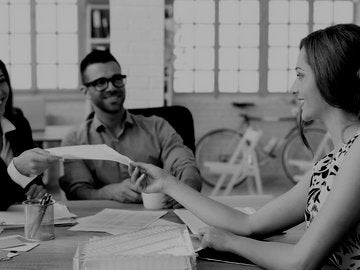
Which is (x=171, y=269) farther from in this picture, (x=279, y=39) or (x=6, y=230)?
(x=279, y=39)

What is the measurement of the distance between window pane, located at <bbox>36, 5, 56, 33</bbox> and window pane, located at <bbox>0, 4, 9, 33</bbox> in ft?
1.18

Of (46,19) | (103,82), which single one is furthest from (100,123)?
(46,19)

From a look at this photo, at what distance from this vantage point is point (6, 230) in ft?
5.58

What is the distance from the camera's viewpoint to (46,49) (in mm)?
7121

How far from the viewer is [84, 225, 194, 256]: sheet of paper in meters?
1.23

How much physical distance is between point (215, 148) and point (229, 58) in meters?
1.18

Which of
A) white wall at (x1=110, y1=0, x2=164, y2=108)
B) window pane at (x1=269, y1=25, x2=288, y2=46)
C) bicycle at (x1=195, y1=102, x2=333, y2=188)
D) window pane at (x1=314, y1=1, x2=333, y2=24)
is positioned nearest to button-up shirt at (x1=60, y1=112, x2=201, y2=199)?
white wall at (x1=110, y1=0, x2=164, y2=108)

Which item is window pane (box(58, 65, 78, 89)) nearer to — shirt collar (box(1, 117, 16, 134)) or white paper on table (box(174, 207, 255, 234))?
shirt collar (box(1, 117, 16, 134))

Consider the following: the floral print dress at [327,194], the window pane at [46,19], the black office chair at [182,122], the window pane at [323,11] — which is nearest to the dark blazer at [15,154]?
the black office chair at [182,122]

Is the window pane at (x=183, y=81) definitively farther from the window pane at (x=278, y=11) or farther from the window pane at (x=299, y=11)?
the window pane at (x=299, y=11)

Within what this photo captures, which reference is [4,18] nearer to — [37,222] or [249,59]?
[249,59]

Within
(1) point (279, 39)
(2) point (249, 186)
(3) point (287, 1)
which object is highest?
(3) point (287, 1)

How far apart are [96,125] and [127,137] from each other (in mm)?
152

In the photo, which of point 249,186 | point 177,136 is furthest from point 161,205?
point 249,186
